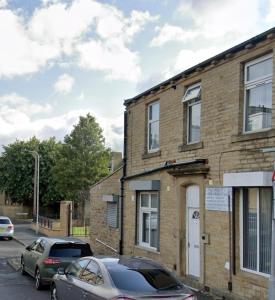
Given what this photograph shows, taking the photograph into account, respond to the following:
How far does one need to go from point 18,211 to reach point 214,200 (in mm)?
44484

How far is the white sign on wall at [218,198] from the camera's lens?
12.7 meters

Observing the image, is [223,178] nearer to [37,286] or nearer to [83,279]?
[83,279]

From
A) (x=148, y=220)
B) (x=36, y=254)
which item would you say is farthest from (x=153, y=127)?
→ (x=36, y=254)

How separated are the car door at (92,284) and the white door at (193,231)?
5.30m

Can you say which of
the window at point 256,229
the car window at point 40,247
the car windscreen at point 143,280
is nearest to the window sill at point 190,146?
the window at point 256,229

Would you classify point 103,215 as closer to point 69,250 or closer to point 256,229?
point 69,250

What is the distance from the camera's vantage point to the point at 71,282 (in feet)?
33.7

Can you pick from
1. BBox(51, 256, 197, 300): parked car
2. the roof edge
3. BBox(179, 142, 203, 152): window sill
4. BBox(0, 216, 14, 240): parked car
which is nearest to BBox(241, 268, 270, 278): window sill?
BBox(51, 256, 197, 300): parked car

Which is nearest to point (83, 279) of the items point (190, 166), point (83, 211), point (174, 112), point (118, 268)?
point (118, 268)

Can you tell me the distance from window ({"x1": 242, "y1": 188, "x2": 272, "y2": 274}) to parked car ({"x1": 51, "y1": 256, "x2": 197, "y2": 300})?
10.2 feet

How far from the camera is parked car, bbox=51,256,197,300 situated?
8406mm

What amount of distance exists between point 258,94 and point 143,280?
18.7ft

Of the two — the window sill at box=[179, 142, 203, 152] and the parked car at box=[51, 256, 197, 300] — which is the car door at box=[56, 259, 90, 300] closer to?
the parked car at box=[51, 256, 197, 300]

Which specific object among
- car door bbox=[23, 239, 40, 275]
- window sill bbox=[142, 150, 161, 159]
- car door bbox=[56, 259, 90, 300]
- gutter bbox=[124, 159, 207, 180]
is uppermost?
window sill bbox=[142, 150, 161, 159]
